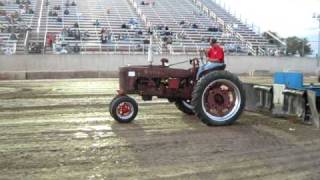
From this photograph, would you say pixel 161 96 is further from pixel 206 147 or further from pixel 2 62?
pixel 2 62

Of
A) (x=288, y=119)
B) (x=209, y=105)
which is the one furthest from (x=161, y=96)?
(x=288, y=119)

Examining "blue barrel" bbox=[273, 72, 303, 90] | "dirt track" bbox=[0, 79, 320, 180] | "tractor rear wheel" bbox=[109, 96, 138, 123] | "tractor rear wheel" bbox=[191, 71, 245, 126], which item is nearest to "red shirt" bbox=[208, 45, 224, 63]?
"tractor rear wheel" bbox=[191, 71, 245, 126]

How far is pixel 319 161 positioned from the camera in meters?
6.91

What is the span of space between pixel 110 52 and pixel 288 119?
981 inches

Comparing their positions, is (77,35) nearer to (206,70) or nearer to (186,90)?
(186,90)

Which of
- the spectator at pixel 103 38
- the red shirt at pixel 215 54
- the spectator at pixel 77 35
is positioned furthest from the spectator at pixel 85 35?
the red shirt at pixel 215 54

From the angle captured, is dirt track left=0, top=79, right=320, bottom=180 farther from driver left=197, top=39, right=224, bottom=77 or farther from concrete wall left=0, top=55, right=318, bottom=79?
concrete wall left=0, top=55, right=318, bottom=79

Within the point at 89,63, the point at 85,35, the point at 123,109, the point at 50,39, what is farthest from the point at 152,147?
the point at 85,35

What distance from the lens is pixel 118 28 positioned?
38.5 m

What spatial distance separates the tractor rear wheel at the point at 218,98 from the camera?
379 inches

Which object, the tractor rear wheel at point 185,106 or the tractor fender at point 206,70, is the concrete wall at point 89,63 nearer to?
the tractor rear wheel at point 185,106

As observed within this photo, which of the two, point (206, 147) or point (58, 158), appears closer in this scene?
point (58, 158)

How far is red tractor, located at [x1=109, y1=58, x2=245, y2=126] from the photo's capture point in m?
9.73

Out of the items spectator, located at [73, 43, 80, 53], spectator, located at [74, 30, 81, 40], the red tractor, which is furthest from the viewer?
spectator, located at [74, 30, 81, 40]
